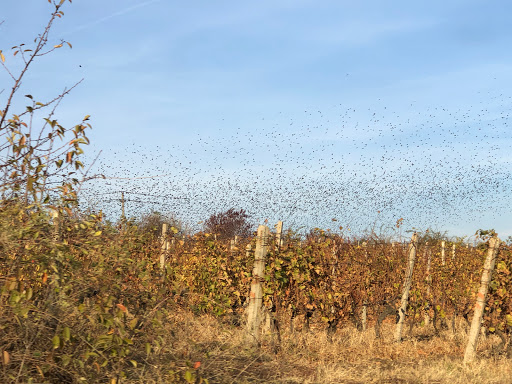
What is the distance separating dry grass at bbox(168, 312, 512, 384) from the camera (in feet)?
18.3

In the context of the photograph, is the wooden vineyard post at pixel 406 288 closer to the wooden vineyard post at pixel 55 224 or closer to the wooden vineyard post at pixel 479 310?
the wooden vineyard post at pixel 479 310

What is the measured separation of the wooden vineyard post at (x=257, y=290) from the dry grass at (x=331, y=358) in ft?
0.78

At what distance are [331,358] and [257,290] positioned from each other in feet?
5.16

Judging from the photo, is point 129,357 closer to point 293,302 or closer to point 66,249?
point 66,249

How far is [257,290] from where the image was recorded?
7.24m

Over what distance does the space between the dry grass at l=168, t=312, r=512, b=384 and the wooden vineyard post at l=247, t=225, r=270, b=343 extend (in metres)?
0.24

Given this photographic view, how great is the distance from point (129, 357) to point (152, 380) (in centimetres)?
40

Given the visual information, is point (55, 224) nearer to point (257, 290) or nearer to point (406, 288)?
point (257, 290)

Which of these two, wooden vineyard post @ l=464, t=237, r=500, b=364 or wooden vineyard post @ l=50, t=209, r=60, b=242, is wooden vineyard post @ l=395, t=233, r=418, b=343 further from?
wooden vineyard post @ l=50, t=209, r=60, b=242

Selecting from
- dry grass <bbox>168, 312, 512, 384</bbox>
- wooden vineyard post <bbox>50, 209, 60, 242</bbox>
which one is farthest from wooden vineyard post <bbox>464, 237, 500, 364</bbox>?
wooden vineyard post <bbox>50, 209, 60, 242</bbox>

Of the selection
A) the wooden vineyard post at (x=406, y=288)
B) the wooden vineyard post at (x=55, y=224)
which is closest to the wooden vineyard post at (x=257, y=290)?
the wooden vineyard post at (x=55, y=224)

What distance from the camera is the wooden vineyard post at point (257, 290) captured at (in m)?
7.15

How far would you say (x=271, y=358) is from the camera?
661cm

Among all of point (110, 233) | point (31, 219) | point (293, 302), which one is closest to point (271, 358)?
point (293, 302)
